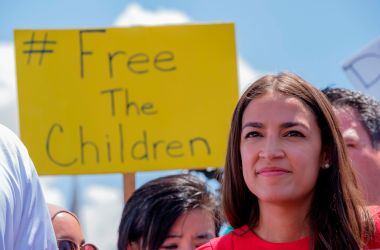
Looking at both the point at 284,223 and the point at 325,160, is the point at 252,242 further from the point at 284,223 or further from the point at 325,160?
the point at 325,160

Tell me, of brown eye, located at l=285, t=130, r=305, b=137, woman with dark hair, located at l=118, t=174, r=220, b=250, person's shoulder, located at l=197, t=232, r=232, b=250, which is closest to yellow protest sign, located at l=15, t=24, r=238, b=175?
woman with dark hair, located at l=118, t=174, r=220, b=250

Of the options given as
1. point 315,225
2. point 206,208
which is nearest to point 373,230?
point 315,225

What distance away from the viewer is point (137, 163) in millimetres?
4137

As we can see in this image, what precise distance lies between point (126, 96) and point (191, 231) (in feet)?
4.23

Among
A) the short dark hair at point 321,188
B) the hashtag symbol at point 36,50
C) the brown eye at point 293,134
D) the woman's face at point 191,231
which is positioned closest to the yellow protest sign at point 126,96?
the hashtag symbol at point 36,50

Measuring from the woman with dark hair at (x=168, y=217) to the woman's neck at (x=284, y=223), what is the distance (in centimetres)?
81

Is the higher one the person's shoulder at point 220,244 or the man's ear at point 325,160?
the man's ear at point 325,160

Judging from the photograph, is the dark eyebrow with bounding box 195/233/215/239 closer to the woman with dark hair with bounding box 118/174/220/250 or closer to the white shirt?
the woman with dark hair with bounding box 118/174/220/250

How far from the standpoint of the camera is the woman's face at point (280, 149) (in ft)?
7.29

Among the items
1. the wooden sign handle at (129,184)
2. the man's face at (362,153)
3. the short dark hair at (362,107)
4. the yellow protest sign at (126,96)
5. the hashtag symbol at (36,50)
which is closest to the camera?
the man's face at (362,153)

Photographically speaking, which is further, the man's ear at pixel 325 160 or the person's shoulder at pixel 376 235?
the man's ear at pixel 325 160

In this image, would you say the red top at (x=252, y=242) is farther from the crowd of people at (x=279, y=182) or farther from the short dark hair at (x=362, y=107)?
the short dark hair at (x=362, y=107)

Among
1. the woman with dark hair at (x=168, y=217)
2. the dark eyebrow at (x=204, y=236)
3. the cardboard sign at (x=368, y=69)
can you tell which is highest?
→ the cardboard sign at (x=368, y=69)

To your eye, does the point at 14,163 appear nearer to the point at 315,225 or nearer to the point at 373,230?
the point at 315,225
